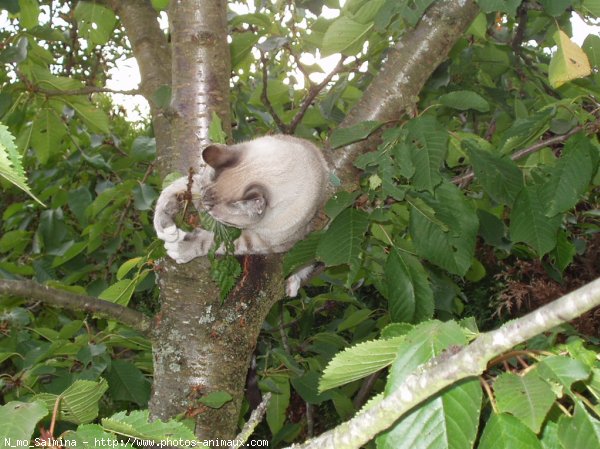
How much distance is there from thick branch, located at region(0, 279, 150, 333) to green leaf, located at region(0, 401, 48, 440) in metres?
0.78

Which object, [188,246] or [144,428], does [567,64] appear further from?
[144,428]

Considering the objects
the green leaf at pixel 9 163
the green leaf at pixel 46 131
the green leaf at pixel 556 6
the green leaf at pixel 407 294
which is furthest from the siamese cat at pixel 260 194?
the green leaf at pixel 9 163


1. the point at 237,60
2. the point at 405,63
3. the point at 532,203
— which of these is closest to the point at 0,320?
the point at 237,60

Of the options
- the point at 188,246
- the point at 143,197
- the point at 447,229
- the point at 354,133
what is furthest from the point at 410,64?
the point at 143,197

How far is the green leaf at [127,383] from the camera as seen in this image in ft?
7.14

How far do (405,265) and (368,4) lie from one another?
0.82 m

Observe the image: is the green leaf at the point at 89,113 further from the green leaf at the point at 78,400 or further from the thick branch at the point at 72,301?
the green leaf at the point at 78,400

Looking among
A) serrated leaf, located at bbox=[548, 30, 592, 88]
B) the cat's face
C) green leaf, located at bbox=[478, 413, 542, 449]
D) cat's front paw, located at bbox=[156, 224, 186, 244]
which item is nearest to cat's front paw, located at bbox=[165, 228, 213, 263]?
cat's front paw, located at bbox=[156, 224, 186, 244]

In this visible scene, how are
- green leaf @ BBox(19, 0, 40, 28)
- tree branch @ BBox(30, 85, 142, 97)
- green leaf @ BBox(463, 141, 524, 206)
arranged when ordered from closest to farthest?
green leaf @ BBox(463, 141, 524, 206), tree branch @ BBox(30, 85, 142, 97), green leaf @ BBox(19, 0, 40, 28)

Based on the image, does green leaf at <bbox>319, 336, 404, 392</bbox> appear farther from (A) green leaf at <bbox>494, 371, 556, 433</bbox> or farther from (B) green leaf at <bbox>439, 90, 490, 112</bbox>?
(B) green leaf at <bbox>439, 90, 490, 112</bbox>

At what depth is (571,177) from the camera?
1.64 meters

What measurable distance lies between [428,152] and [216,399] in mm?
928

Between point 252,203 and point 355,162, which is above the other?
point 355,162

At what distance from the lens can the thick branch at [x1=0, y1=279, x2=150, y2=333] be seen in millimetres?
1478
